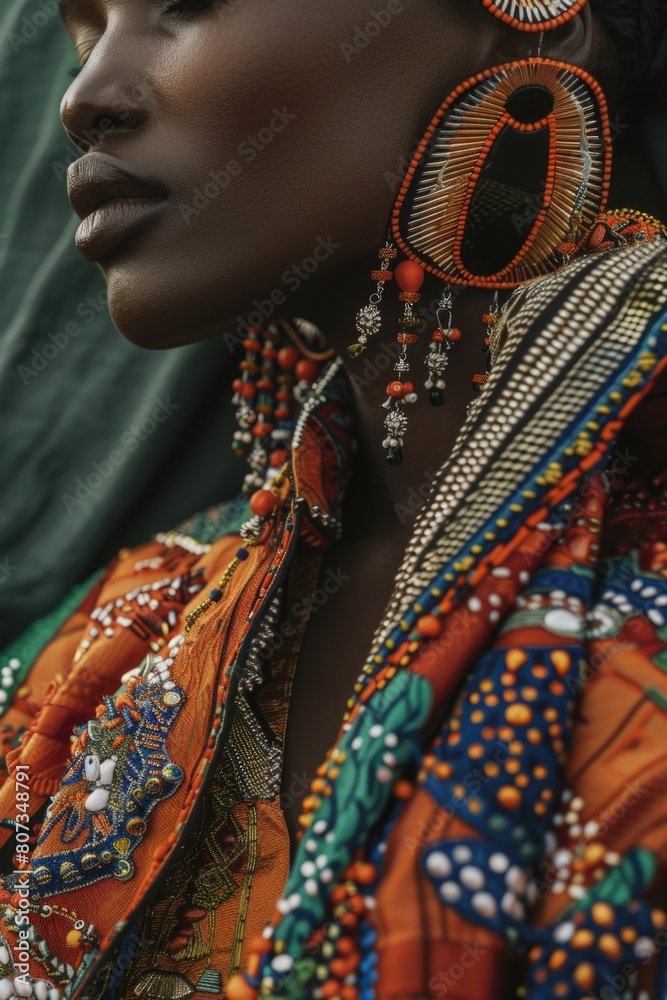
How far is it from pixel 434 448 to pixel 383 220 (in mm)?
274

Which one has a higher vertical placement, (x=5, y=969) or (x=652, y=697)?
(x=652, y=697)

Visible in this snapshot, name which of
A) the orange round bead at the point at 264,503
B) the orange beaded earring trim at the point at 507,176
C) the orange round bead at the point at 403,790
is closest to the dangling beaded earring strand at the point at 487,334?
the orange beaded earring trim at the point at 507,176

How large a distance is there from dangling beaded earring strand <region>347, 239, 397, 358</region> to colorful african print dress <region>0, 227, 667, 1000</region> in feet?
0.50

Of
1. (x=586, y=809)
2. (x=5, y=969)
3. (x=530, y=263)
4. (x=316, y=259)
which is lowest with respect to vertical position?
(x=5, y=969)

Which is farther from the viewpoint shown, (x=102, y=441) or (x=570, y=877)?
(x=102, y=441)

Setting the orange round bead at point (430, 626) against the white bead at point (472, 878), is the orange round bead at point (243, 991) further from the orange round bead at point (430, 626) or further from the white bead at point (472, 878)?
the orange round bead at point (430, 626)

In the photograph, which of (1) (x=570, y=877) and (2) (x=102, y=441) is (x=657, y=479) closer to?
(1) (x=570, y=877)

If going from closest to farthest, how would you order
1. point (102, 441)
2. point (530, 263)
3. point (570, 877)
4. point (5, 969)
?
point (570, 877), point (5, 969), point (530, 263), point (102, 441)

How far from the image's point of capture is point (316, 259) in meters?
1.12

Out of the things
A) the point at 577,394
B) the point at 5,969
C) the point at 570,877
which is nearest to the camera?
the point at 570,877

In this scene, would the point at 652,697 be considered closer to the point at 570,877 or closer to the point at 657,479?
the point at 570,877

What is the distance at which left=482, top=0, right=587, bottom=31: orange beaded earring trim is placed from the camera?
1076 mm

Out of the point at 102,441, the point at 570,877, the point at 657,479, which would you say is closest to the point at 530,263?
the point at 657,479

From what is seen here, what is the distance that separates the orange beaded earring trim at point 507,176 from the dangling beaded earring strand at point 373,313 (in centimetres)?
3
